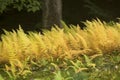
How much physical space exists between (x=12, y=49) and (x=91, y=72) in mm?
1881

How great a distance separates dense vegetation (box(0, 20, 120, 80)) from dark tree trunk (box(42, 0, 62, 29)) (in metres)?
2.74

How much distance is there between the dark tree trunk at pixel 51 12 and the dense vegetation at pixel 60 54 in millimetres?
2738

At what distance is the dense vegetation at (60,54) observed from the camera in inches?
278

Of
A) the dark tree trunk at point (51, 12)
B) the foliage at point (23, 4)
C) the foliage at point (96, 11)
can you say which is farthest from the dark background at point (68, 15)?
the dark tree trunk at point (51, 12)

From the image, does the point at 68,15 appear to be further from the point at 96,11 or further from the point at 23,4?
the point at 23,4

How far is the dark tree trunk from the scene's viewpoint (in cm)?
1123

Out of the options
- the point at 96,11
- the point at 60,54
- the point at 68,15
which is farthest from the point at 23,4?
the point at 60,54

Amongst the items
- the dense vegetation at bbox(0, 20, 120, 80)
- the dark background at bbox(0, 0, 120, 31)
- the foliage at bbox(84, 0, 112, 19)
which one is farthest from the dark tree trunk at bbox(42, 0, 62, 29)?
the dark background at bbox(0, 0, 120, 31)

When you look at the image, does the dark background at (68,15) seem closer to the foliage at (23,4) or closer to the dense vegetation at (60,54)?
the foliage at (23,4)

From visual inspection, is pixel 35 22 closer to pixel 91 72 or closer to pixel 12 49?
pixel 12 49

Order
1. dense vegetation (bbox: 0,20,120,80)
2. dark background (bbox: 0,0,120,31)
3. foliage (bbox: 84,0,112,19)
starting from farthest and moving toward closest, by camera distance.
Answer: dark background (bbox: 0,0,120,31) → foliage (bbox: 84,0,112,19) → dense vegetation (bbox: 0,20,120,80)

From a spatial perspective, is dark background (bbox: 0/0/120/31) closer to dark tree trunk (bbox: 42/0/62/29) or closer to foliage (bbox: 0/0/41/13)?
foliage (bbox: 0/0/41/13)

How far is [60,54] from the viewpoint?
781cm

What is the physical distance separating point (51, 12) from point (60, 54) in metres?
3.72
